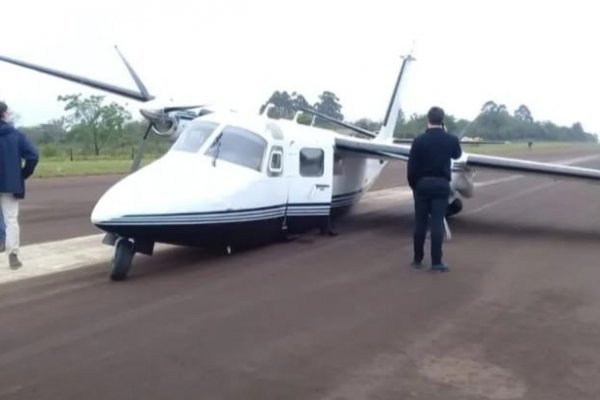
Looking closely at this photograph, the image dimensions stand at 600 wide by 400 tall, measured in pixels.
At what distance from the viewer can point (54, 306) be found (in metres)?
8.28

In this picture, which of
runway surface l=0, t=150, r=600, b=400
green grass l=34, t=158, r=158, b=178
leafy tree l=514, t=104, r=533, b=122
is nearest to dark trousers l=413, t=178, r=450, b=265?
runway surface l=0, t=150, r=600, b=400

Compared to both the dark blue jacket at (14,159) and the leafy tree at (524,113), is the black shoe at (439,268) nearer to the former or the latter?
the dark blue jacket at (14,159)

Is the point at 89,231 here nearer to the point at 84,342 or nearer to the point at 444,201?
the point at 444,201

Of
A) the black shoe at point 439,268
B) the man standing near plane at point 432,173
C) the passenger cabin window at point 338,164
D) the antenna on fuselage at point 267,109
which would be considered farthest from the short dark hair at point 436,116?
the passenger cabin window at point 338,164

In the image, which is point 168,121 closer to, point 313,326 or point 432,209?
point 432,209

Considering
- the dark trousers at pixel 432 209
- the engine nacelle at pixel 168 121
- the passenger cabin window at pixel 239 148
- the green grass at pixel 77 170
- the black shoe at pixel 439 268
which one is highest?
the engine nacelle at pixel 168 121

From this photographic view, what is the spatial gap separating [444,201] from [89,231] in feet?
22.5

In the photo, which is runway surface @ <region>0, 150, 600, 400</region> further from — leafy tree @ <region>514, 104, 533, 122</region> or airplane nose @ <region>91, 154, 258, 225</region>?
leafy tree @ <region>514, 104, 533, 122</region>

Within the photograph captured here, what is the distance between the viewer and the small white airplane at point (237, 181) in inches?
Answer: 396

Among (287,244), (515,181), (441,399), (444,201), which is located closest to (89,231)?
(287,244)

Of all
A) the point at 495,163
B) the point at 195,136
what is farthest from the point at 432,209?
the point at 495,163

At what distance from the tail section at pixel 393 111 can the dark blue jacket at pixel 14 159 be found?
1134 cm

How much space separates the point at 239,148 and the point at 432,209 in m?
3.14

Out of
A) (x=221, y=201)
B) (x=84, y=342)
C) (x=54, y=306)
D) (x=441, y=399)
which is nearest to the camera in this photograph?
(x=441, y=399)
